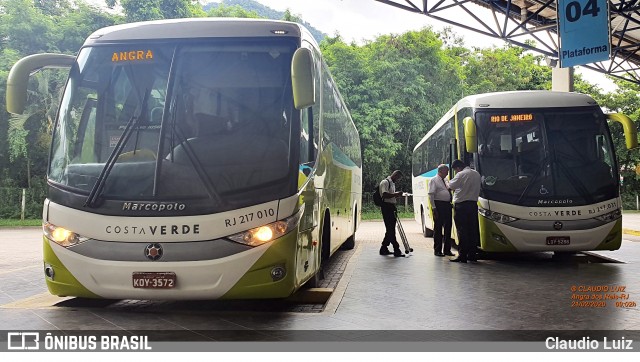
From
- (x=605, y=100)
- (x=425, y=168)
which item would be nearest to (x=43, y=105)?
(x=425, y=168)

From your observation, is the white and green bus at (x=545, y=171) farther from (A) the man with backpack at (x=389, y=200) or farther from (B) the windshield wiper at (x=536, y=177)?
(A) the man with backpack at (x=389, y=200)

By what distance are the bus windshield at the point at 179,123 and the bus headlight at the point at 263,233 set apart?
0.89 ft

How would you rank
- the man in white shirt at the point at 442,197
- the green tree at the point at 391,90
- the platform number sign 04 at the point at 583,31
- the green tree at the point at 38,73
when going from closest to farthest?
the platform number sign 04 at the point at 583,31
the man in white shirt at the point at 442,197
the green tree at the point at 38,73
the green tree at the point at 391,90

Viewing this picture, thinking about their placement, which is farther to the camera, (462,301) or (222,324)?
(462,301)

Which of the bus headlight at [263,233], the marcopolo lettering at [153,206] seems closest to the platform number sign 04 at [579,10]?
the bus headlight at [263,233]

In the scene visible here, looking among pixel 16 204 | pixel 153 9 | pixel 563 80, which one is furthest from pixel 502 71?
pixel 16 204

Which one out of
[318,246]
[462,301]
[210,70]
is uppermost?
[210,70]

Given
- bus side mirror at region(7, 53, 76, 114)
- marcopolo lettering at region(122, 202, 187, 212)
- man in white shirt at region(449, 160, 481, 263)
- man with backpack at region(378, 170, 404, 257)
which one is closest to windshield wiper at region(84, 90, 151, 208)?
marcopolo lettering at region(122, 202, 187, 212)

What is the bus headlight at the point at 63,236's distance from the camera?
6242 millimetres

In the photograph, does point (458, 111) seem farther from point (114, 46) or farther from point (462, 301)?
point (114, 46)

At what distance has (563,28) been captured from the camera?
470 inches

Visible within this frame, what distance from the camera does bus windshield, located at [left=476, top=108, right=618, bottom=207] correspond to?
1116cm

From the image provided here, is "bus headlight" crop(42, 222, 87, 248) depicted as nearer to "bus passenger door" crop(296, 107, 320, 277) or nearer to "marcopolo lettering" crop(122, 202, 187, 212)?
"marcopolo lettering" crop(122, 202, 187, 212)

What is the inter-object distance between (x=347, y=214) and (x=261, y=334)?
6.87 metres
